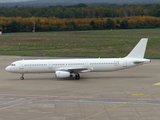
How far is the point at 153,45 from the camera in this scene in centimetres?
9925

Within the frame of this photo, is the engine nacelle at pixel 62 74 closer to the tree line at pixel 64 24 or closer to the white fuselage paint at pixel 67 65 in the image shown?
the white fuselage paint at pixel 67 65

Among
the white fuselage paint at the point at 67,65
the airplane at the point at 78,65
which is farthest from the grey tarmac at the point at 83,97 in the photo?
the white fuselage paint at the point at 67,65

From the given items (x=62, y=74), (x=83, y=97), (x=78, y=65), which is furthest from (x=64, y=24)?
(x=83, y=97)

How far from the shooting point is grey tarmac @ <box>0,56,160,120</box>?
31.7 metres

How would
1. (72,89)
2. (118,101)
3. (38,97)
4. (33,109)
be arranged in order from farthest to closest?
(72,89) → (38,97) → (118,101) → (33,109)

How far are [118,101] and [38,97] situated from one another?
1021 centimetres

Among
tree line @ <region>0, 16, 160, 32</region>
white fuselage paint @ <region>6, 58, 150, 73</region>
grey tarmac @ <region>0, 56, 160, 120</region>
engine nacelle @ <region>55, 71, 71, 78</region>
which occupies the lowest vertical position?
grey tarmac @ <region>0, 56, 160, 120</region>

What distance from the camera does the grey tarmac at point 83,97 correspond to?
104 ft

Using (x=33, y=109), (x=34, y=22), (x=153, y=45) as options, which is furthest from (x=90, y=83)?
(x=34, y=22)

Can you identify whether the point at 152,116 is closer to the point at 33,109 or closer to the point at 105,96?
the point at 105,96

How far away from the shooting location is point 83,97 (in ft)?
127

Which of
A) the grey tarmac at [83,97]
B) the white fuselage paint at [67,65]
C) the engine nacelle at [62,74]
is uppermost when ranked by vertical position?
the white fuselage paint at [67,65]

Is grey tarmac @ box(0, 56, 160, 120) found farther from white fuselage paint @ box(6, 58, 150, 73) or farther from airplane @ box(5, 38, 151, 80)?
white fuselage paint @ box(6, 58, 150, 73)

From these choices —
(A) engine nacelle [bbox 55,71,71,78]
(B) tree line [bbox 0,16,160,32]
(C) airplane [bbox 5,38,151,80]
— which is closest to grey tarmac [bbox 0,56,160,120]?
(A) engine nacelle [bbox 55,71,71,78]
